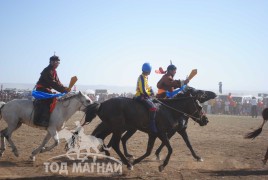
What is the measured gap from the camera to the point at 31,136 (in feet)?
47.2

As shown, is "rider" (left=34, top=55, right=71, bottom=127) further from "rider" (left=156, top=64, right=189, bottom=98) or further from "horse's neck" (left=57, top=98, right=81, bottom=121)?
"rider" (left=156, top=64, right=189, bottom=98)

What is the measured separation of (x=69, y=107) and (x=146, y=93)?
7.60 feet

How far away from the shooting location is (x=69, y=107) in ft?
31.3

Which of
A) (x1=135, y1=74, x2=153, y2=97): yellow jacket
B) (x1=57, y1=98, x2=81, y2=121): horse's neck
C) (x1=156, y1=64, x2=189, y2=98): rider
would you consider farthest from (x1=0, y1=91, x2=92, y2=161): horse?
(x1=156, y1=64, x2=189, y2=98): rider

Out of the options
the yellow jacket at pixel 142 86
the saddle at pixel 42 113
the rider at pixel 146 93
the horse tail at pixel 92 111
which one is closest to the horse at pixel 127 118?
the horse tail at pixel 92 111

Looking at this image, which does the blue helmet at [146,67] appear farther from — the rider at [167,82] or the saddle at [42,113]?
the saddle at [42,113]

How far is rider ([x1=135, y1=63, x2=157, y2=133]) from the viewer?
861cm

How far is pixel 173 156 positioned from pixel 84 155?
9.21ft

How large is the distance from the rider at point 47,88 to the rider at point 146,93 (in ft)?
7.10

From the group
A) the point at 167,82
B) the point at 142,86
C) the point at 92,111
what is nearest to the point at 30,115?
the point at 92,111

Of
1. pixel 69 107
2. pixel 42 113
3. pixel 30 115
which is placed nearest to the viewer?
pixel 42 113

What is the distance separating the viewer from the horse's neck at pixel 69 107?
944 centimetres

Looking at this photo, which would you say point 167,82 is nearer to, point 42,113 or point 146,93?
point 146,93

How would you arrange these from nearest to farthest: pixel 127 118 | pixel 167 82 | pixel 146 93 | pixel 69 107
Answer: pixel 127 118 → pixel 146 93 → pixel 69 107 → pixel 167 82
